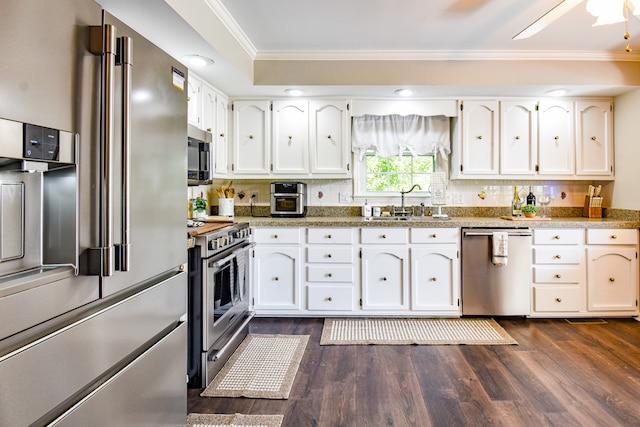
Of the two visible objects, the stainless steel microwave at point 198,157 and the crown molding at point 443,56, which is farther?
the crown molding at point 443,56

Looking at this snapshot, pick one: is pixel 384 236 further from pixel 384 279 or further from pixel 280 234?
pixel 280 234

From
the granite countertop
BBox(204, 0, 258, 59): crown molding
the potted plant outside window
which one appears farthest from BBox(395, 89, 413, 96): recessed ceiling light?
the potted plant outside window

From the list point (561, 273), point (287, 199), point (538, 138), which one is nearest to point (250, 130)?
point (287, 199)

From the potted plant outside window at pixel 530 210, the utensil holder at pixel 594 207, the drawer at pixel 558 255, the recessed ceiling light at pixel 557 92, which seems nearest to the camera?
the drawer at pixel 558 255

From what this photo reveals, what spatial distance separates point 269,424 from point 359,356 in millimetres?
982

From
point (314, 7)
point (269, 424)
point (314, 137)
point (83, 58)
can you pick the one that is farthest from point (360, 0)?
point (269, 424)

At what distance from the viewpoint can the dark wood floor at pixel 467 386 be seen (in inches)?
78.3

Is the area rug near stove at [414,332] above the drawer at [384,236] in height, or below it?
below

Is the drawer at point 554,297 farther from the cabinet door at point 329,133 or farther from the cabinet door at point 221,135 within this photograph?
the cabinet door at point 221,135

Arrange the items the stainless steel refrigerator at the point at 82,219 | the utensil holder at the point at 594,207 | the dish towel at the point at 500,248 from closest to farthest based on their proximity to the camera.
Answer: the stainless steel refrigerator at the point at 82,219 → the dish towel at the point at 500,248 → the utensil holder at the point at 594,207

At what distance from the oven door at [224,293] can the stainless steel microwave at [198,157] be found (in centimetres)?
55

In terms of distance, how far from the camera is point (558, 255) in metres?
3.46

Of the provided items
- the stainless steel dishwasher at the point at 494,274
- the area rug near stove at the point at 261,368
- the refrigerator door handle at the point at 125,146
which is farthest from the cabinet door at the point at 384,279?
the refrigerator door handle at the point at 125,146

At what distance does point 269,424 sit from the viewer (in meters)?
1.92
